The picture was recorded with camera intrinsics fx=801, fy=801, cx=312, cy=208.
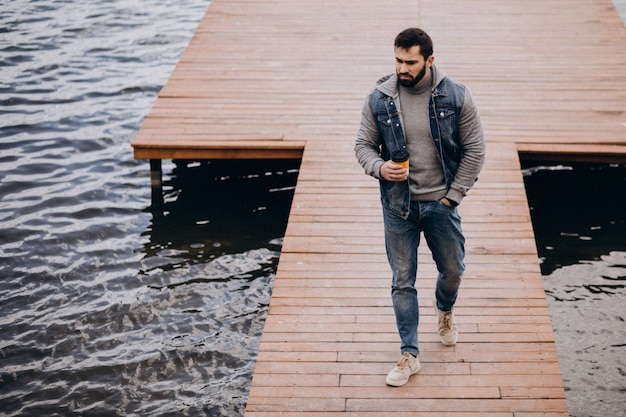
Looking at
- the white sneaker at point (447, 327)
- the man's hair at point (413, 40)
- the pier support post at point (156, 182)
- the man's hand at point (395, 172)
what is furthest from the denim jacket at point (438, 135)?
the pier support post at point (156, 182)

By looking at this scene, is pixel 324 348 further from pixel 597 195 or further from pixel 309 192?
pixel 597 195

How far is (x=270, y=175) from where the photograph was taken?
371 inches

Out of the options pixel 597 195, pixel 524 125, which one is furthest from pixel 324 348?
pixel 597 195

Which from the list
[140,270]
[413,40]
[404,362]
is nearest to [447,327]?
[404,362]

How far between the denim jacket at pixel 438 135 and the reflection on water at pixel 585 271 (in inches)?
96.0

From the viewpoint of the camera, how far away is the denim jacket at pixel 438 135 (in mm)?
4250

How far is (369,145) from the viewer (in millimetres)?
4449

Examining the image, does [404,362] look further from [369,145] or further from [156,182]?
[156,182]

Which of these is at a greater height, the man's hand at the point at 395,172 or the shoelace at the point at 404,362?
the man's hand at the point at 395,172

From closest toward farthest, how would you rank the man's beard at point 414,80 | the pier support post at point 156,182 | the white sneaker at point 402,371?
the man's beard at point 414,80, the white sneaker at point 402,371, the pier support post at point 156,182

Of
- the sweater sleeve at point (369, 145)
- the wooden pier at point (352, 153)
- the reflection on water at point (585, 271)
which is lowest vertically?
the reflection on water at point (585, 271)

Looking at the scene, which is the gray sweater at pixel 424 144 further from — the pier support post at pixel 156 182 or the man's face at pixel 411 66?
the pier support post at pixel 156 182

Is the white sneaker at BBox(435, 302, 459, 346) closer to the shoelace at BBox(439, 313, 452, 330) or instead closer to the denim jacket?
the shoelace at BBox(439, 313, 452, 330)

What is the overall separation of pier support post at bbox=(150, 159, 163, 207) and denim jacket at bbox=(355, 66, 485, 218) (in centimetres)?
447
